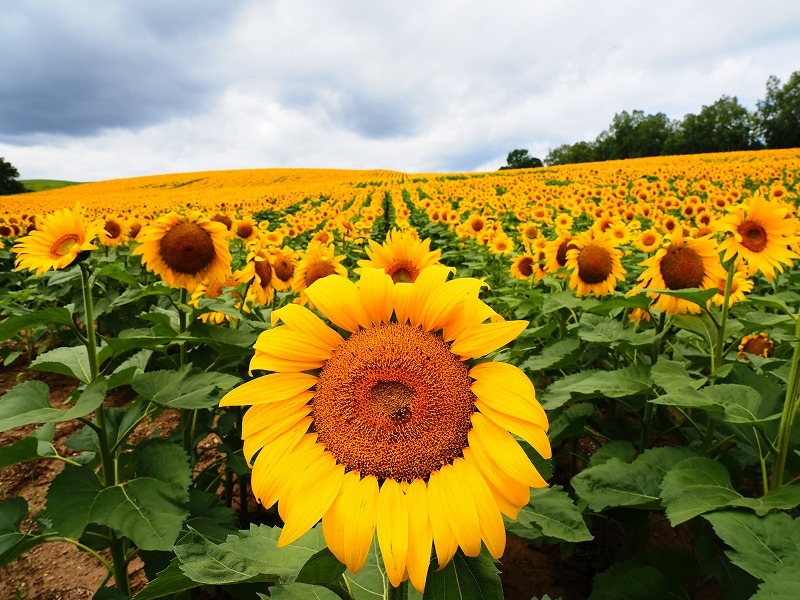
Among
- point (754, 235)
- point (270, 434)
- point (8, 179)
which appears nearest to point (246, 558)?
point (270, 434)

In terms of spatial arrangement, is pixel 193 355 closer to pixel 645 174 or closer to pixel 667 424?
pixel 667 424

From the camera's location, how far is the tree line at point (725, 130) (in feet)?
206

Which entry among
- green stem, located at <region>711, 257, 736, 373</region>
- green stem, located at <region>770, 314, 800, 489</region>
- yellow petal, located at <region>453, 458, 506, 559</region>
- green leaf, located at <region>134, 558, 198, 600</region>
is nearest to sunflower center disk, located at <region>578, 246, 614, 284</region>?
green stem, located at <region>711, 257, 736, 373</region>

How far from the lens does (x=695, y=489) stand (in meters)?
1.83

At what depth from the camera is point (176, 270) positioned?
3105mm

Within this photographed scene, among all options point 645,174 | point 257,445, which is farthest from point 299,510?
point 645,174

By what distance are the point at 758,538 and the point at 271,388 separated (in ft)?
5.42

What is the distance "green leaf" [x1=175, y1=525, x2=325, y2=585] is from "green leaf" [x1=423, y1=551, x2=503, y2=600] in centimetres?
32

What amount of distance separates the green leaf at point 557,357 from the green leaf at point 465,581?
1645mm

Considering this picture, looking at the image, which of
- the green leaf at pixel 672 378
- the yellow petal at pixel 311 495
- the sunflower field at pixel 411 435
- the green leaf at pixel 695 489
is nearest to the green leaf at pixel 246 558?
the sunflower field at pixel 411 435

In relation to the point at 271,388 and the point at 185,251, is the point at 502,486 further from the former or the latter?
the point at 185,251

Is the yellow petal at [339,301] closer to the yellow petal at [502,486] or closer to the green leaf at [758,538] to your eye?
the yellow petal at [502,486]

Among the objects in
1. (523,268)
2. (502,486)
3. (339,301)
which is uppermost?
(339,301)

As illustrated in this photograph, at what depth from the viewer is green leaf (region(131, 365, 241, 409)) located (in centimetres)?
223
